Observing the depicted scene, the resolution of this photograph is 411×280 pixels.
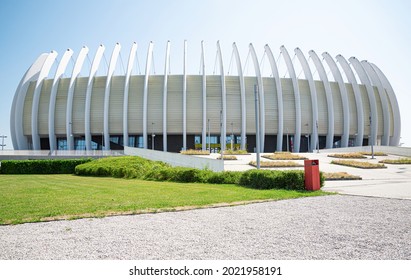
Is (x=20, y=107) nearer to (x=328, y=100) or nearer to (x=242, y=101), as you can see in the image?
(x=242, y=101)

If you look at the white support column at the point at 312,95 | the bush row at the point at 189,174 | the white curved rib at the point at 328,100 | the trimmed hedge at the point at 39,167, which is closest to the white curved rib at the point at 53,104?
the trimmed hedge at the point at 39,167

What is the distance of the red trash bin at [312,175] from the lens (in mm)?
12594

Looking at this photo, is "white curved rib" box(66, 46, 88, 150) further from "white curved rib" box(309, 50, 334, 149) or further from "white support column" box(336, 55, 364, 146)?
"white support column" box(336, 55, 364, 146)

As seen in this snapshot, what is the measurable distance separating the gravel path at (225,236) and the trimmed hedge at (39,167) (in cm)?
2297

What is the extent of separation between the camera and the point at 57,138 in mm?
55094

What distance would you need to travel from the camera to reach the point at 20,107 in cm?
5200

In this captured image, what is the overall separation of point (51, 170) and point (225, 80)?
1166 inches

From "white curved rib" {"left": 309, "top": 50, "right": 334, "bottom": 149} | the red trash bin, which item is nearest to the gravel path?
the red trash bin

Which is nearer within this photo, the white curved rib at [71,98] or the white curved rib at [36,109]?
the white curved rib at [71,98]

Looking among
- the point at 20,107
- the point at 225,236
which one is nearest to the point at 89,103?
the point at 20,107

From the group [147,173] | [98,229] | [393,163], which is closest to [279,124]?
[393,163]

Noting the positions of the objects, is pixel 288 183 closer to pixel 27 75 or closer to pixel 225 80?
pixel 225 80

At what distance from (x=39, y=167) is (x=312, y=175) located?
24.8 metres

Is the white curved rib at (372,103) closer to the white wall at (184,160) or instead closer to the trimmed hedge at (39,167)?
the white wall at (184,160)
